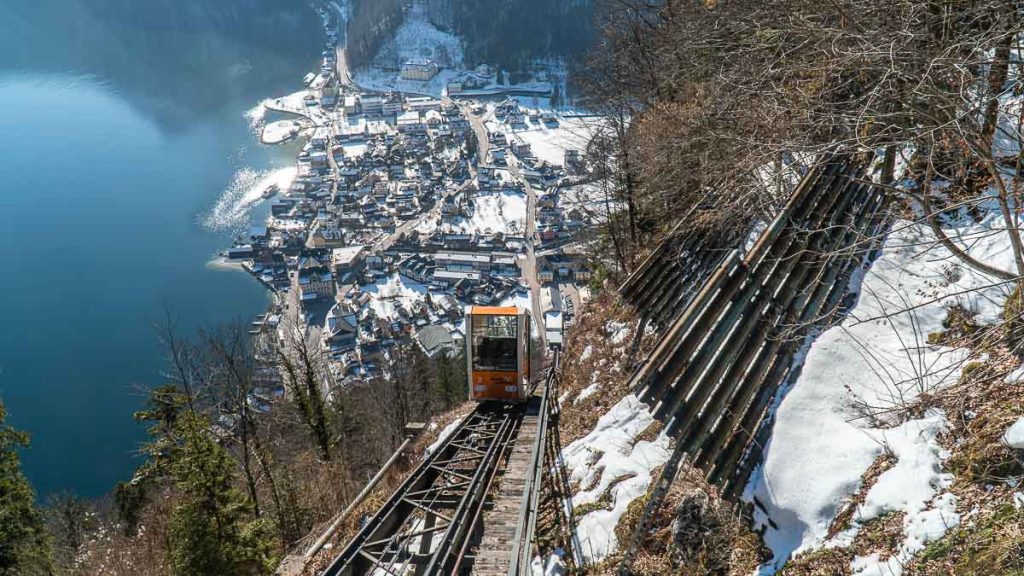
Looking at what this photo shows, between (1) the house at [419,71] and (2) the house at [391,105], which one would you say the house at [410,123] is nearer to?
(2) the house at [391,105]

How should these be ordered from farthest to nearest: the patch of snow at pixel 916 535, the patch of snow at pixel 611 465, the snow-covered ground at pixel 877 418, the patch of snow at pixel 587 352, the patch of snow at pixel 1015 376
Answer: the patch of snow at pixel 587 352 < the patch of snow at pixel 611 465 < the patch of snow at pixel 1015 376 < the snow-covered ground at pixel 877 418 < the patch of snow at pixel 916 535

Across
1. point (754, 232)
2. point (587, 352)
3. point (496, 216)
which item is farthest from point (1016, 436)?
point (496, 216)

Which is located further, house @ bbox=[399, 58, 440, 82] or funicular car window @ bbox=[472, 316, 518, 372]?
house @ bbox=[399, 58, 440, 82]

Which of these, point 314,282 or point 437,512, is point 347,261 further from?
point 437,512

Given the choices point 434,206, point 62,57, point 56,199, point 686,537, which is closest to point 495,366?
point 686,537

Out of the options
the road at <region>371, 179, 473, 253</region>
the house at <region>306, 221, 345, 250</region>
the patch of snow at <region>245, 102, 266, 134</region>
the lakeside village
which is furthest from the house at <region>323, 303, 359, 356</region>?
the patch of snow at <region>245, 102, 266, 134</region>

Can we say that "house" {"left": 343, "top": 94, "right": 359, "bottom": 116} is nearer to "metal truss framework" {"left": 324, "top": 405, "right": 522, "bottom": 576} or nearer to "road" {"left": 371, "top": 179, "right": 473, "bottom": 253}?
"road" {"left": 371, "top": 179, "right": 473, "bottom": 253}

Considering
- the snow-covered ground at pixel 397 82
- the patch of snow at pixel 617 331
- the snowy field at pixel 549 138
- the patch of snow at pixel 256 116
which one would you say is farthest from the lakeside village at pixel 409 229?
the patch of snow at pixel 617 331
